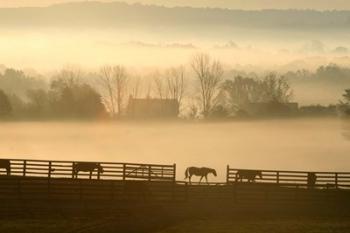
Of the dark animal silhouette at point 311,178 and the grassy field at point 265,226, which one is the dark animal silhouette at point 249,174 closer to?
the dark animal silhouette at point 311,178

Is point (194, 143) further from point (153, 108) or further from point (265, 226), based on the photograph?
point (265, 226)

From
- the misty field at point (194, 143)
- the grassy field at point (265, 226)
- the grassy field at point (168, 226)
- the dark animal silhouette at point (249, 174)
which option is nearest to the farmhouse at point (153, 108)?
the misty field at point (194, 143)

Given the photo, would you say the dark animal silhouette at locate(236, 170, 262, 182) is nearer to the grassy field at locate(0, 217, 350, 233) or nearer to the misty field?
the grassy field at locate(0, 217, 350, 233)

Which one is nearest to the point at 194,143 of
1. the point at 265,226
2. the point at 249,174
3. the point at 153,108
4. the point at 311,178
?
the point at 153,108

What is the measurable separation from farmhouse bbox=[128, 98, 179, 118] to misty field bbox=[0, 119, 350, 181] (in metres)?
4.82

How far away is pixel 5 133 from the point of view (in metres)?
89.2

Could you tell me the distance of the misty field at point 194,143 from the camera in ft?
264

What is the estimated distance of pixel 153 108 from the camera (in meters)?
113

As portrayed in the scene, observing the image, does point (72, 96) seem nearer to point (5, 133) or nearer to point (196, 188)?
point (5, 133)

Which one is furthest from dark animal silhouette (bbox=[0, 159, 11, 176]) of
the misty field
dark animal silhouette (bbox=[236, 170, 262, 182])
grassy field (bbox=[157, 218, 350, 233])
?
the misty field

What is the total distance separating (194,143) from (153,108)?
22091mm

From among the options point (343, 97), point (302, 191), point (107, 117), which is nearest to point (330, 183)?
point (302, 191)

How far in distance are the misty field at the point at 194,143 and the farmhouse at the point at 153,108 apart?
4.82 m

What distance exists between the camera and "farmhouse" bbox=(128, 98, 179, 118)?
4377 inches
